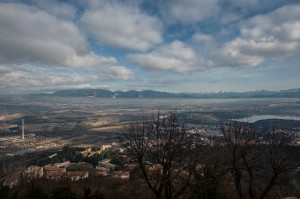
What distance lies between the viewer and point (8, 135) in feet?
314

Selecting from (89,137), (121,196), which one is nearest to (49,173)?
(121,196)

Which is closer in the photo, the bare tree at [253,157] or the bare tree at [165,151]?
the bare tree at [165,151]

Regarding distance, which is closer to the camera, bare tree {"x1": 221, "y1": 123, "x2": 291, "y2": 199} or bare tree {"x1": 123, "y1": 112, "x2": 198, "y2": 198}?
bare tree {"x1": 123, "y1": 112, "x2": 198, "y2": 198}

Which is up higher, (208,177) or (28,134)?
(208,177)

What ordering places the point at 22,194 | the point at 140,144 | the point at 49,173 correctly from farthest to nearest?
the point at 49,173 → the point at 140,144 → the point at 22,194

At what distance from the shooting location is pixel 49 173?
28750 millimetres

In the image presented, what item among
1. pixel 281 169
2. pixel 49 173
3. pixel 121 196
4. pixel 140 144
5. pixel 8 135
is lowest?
pixel 8 135

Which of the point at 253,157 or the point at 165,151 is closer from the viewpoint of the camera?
the point at 165,151

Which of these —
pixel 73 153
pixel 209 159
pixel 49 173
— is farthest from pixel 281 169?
pixel 73 153

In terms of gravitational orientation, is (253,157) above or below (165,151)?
below

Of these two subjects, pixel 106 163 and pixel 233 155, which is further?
pixel 106 163

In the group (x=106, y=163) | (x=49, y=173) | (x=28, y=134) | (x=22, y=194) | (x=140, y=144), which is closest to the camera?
(x=22, y=194)

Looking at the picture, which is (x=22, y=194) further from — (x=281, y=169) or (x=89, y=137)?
(x=89, y=137)

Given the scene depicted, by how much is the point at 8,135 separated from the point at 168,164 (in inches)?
3740
